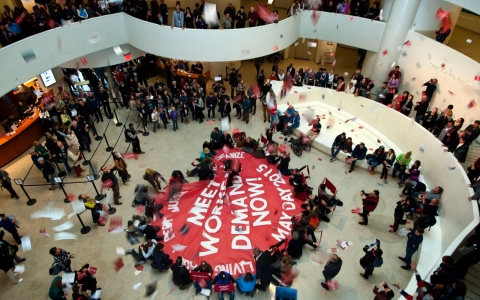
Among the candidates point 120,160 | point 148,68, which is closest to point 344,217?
point 120,160

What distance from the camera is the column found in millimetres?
12359

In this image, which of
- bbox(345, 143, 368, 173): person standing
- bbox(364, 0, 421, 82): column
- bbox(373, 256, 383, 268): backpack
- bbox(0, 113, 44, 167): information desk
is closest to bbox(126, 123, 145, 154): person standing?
bbox(0, 113, 44, 167): information desk

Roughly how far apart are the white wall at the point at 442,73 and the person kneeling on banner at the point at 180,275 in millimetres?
10406

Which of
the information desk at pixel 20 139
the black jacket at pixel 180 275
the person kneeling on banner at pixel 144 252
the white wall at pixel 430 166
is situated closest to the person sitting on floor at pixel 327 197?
the white wall at pixel 430 166

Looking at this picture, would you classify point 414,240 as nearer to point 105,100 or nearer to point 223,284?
point 223,284

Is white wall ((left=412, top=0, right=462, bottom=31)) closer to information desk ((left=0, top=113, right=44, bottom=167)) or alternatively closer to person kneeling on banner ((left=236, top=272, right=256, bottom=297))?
person kneeling on banner ((left=236, top=272, right=256, bottom=297))

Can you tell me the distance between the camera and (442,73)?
1166cm

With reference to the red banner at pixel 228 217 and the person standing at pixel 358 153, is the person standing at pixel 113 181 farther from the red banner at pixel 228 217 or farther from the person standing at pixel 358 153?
the person standing at pixel 358 153

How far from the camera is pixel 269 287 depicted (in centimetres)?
754

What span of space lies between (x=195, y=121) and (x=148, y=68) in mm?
5961

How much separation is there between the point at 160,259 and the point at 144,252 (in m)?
0.57

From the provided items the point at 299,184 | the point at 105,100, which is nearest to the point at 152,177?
the point at 299,184

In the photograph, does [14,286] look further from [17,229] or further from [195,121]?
[195,121]

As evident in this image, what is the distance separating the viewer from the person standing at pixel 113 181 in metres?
9.28
